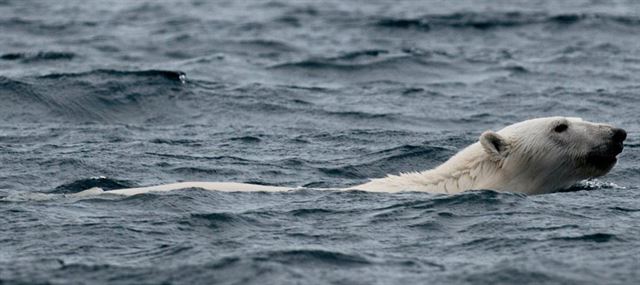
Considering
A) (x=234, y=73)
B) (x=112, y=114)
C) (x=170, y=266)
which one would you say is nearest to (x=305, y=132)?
(x=112, y=114)

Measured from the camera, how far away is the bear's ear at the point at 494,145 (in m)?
11.3

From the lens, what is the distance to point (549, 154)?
11.4 metres

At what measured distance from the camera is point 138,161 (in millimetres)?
13742

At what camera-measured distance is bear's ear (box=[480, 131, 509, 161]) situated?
36.9 feet

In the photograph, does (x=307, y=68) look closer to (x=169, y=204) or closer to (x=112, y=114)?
(x=112, y=114)

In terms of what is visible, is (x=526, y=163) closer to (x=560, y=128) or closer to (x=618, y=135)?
(x=560, y=128)

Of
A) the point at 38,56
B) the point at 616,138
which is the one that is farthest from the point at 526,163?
the point at 38,56

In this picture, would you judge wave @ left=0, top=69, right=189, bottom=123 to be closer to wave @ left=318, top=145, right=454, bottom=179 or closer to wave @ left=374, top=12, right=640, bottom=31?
wave @ left=318, top=145, right=454, bottom=179

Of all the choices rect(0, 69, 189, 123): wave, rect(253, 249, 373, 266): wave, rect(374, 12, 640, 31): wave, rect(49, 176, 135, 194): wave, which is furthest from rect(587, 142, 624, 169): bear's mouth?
rect(374, 12, 640, 31): wave

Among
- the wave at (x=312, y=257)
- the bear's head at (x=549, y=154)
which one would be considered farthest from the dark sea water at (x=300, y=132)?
the bear's head at (x=549, y=154)

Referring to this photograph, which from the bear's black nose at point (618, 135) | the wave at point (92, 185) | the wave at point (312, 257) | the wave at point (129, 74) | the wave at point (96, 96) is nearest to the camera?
the wave at point (312, 257)

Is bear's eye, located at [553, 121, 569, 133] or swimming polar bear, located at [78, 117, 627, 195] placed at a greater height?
bear's eye, located at [553, 121, 569, 133]

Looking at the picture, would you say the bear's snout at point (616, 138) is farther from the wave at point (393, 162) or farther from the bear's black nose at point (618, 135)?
the wave at point (393, 162)

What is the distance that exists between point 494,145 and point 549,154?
49cm
